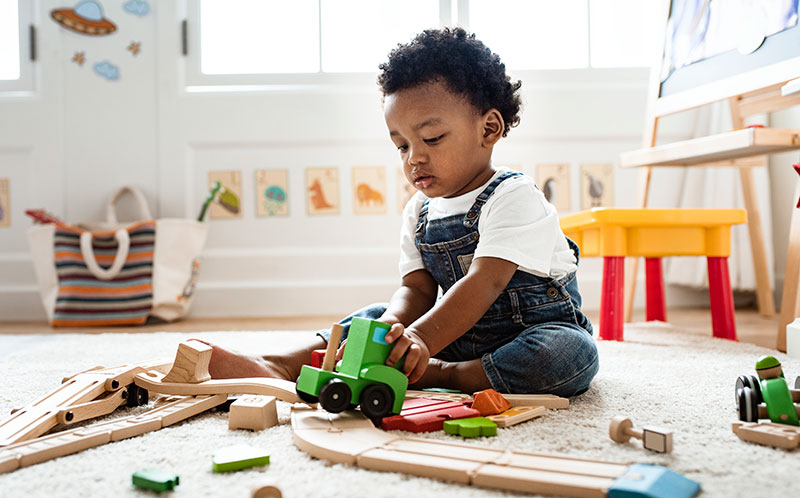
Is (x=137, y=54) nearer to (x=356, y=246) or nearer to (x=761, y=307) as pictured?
(x=356, y=246)

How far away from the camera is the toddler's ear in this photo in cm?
91

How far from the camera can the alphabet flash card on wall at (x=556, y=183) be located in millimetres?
2102

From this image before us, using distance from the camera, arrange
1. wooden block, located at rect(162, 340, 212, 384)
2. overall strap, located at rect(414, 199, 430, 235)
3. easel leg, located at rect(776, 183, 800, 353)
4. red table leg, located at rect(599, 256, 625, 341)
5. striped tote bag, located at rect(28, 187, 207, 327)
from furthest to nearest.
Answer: striped tote bag, located at rect(28, 187, 207, 327) < red table leg, located at rect(599, 256, 625, 341) < easel leg, located at rect(776, 183, 800, 353) < overall strap, located at rect(414, 199, 430, 235) < wooden block, located at rect(162, 340, 212, 384)

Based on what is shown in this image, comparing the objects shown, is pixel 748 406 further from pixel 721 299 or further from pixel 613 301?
pixel 721 299

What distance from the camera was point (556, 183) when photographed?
2104 millimetres

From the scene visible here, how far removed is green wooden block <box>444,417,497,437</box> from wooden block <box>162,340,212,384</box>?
31 cm

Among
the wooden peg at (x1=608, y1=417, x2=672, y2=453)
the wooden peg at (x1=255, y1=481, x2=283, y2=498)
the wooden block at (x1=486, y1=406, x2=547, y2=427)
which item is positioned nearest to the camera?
the wooden peg at (x1=255, y1=481, x2=283, y2=498)

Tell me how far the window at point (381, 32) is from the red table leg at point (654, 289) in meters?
0.82

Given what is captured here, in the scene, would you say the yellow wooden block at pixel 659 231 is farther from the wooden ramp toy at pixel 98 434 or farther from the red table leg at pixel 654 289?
the wooden ramp toy at pixel 98 434

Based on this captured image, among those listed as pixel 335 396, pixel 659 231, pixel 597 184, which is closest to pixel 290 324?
pixel 659 231

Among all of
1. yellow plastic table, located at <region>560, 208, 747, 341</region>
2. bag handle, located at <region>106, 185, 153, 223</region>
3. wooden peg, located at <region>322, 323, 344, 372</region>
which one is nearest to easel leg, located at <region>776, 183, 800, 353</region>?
yellow plastic table, located at <region>560, 208, 747, 341</region>

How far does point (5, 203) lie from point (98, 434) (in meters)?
1.81

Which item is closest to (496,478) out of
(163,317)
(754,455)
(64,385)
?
(754,455)

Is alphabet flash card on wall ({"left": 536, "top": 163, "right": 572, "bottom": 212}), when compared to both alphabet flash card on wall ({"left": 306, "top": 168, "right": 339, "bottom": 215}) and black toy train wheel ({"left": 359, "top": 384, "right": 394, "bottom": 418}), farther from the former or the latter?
black toy train wheel ({"left": 359, "top": 384, "right": 394, "bottom": 418})
